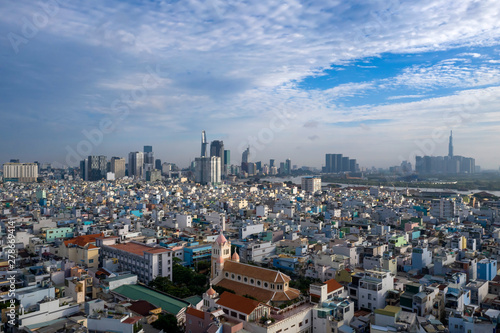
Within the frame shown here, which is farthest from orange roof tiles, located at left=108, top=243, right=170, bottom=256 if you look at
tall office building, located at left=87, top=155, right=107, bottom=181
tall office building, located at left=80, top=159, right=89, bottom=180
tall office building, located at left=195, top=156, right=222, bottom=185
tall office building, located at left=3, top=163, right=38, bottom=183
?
tall office building, located at left=80, top=159, right=89, bottom=180

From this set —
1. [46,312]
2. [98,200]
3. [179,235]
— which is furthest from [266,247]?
[98,200]

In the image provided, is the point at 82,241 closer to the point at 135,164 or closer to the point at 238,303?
the point at 238,303

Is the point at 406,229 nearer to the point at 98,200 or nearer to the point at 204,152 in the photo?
the point at 98,200

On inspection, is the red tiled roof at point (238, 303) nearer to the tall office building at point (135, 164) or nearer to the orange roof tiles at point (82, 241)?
the orange roof tiles at point (82, 241)

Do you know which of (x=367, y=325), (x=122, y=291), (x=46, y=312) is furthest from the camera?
(x=122, y=291)

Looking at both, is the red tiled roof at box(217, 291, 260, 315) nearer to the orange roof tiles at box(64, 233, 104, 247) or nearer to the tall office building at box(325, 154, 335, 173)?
the orange roof tiles at box(64, 233, 104, 247)

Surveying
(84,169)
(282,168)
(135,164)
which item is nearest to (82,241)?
(84,169)
